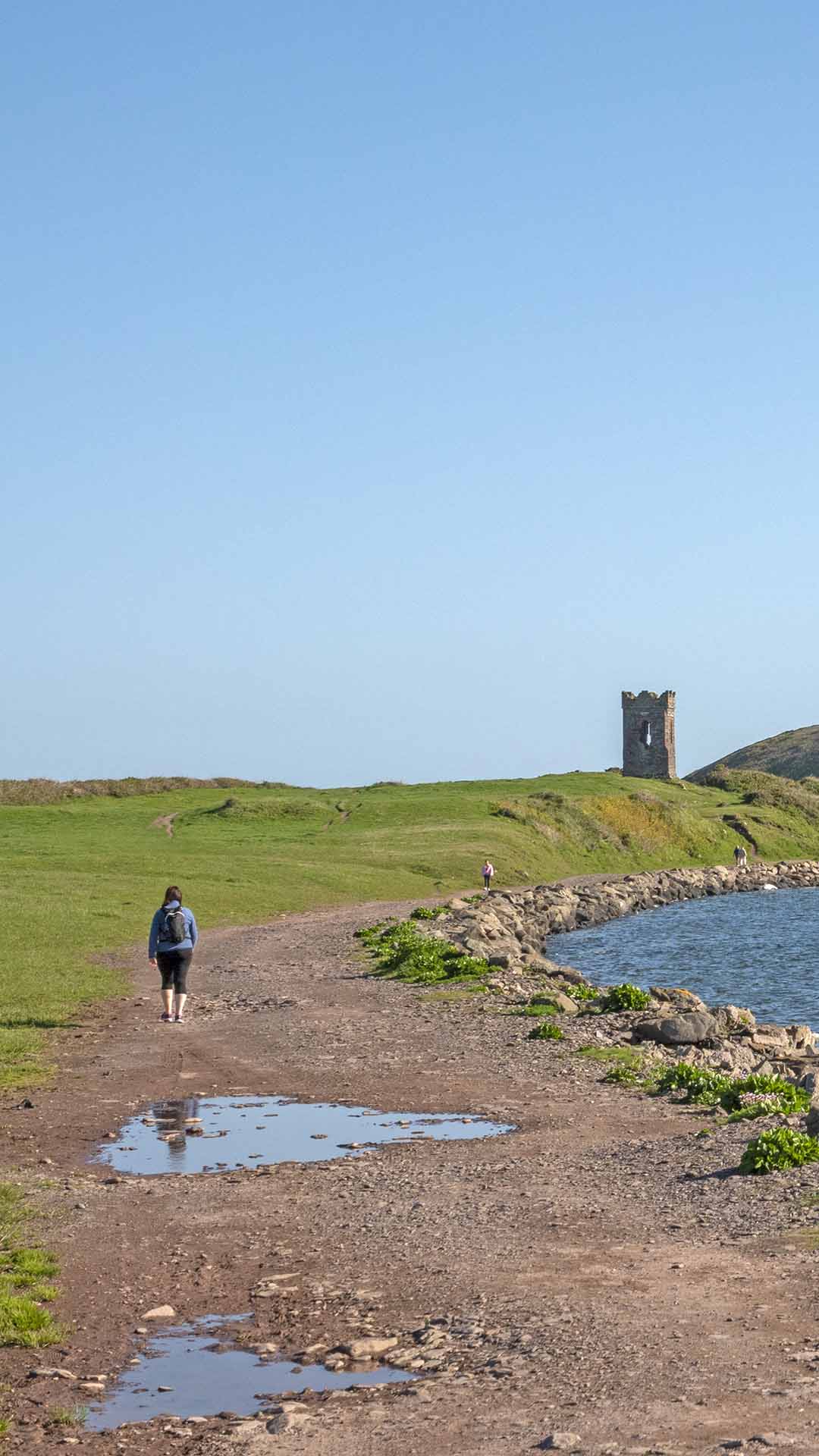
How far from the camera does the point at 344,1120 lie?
66.4 ft

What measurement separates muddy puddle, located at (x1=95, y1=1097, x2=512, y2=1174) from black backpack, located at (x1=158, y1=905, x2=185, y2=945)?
22.6 feet

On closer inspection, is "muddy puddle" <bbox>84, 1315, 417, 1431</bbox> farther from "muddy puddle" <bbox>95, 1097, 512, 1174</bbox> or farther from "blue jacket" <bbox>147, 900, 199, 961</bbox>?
"blue jacket" <bbox>147, 900, 199, 961</bbox>

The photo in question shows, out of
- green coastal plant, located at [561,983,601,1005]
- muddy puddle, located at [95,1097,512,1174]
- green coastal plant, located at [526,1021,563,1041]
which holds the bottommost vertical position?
muddy puddle, located at [95,1097,512,1174]

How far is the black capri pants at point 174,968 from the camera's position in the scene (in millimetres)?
28641

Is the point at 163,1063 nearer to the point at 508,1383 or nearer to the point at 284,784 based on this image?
the point at 508,1383

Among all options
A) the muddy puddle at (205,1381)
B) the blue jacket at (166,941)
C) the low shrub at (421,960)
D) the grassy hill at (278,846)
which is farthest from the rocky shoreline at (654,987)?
the muddy puddle at (205,1381)

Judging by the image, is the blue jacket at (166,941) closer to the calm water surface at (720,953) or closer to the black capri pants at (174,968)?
the black capri pants at (174,968)

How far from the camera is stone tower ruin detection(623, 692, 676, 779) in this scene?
472 ft

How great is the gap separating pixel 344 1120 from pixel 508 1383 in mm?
10346

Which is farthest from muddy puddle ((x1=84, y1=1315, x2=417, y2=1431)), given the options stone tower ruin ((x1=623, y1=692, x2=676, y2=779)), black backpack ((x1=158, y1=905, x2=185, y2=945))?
stone tower ruin ((x1=623, y1=692, x2=676, y2=779))

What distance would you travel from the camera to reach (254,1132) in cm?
1941

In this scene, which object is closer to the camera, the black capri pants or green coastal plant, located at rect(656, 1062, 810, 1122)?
green coastal plant, located at rect(656, 1062, 810, 1122)

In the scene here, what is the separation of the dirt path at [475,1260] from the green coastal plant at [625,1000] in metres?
7.35

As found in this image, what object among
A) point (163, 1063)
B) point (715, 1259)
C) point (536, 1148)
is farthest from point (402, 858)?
point (715, 1259)
